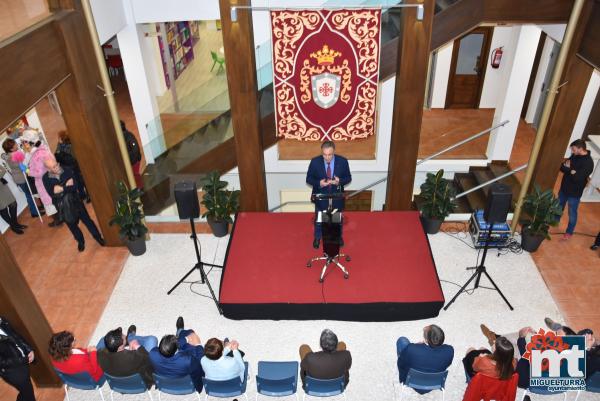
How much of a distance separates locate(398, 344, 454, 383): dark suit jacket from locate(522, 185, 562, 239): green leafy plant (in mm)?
3535

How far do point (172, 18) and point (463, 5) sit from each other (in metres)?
5.40

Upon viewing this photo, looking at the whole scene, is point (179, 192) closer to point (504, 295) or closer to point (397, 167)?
point (397, 167)

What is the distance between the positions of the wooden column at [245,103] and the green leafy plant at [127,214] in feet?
5.77

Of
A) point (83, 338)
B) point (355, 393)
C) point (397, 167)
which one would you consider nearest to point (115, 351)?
point (83, 338)

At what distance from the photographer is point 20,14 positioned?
5977mm

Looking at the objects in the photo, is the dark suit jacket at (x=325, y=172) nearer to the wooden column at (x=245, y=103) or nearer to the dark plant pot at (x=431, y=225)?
the wooden column at (x=245, y=103)

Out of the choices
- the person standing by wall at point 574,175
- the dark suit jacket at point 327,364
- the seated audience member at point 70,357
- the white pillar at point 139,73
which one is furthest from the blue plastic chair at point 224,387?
the person standing by wall at point 574,175

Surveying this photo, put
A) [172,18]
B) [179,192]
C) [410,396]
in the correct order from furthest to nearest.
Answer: [172,18], [179,192], [410,396]

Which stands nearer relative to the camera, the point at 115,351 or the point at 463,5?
the point at 115,351

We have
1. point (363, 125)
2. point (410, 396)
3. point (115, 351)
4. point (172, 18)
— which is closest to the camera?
point (115, 351)

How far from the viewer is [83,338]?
638 cm

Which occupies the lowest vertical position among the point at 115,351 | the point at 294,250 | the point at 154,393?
the point at 154,393

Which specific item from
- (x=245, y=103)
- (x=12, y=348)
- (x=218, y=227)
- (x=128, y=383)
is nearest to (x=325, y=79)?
(x=245, y=103)

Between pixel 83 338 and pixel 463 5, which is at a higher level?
pixel 463 5
